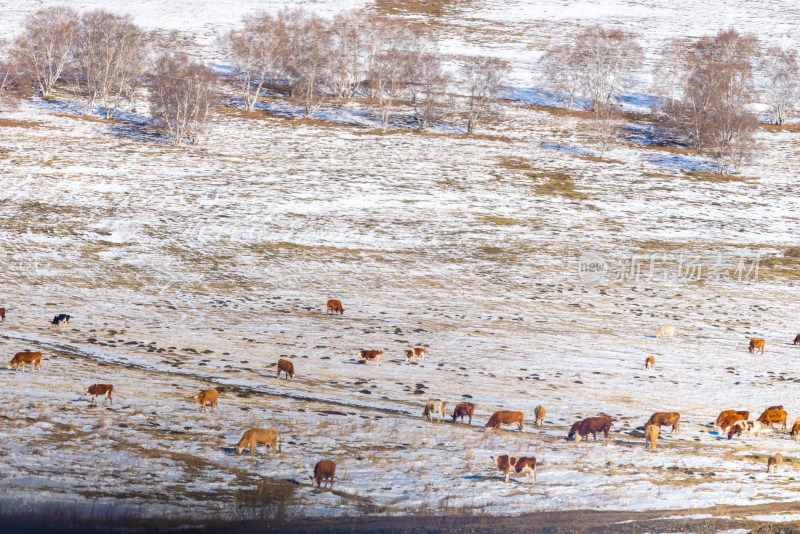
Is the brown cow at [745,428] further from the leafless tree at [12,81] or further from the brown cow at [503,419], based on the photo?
the leafless tree at [12,81]

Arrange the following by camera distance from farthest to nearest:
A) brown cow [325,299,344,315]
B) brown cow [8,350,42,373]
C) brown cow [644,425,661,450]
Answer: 1. brown cow [325,299,344,315]
2. brown cow [8,350,42,373]
3. brown cow [644,425,661,450]

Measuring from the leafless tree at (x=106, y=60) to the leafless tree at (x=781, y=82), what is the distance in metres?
91.9

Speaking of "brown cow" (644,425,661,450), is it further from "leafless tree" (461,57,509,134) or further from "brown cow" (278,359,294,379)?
"leafless tree" (461,57,509,134)

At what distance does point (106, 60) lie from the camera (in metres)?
86.2

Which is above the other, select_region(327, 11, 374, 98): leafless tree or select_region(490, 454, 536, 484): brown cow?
select_region(327, 11, 374, 98): leafless tree

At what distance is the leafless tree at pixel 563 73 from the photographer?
4026 inches

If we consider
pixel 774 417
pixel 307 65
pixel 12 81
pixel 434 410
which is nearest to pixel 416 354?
pixel 434 410

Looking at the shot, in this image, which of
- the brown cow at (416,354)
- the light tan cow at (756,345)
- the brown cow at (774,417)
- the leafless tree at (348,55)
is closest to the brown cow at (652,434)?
the brown cow at (774,417)

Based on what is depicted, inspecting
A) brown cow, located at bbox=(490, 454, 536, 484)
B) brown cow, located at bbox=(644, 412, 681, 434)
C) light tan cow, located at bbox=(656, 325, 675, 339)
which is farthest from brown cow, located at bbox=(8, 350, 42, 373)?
light tan cow, located at bbox=(656, 325, 675, 339)

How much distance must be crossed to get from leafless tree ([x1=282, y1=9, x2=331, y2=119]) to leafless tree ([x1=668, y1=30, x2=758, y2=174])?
166 ft

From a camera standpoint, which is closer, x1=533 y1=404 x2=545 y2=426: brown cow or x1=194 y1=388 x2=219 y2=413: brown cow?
x1=194 y1=388 x2=219 y2=413: brown cow

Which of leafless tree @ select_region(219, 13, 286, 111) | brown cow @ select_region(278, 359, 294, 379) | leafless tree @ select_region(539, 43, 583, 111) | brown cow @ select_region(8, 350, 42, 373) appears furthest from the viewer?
leafless tree @ select_region(539, 43, 583, 111)

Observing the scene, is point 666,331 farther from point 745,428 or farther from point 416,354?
point 416,354

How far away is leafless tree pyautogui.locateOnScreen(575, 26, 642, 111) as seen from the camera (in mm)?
101125
